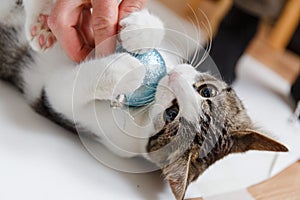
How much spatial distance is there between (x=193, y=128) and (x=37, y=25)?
42 cm

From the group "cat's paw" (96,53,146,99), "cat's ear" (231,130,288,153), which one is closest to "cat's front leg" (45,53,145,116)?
"cat's paw" (96,53,146,99)

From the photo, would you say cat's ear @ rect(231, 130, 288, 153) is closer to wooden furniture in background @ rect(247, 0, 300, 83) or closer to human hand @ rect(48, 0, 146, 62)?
human hand @ rect(48, 0, 146, 62)

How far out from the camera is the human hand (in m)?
0.88

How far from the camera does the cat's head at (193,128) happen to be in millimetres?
860

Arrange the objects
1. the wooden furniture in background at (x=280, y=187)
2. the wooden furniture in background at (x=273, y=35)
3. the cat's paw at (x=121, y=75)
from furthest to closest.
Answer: the wooden furniture in background at (x=273, y=35), the wooden furniture in background at (x=280, y=187), the cat's paw at (x=121, y=75)

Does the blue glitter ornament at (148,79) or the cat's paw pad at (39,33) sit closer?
the blue glitter ornament at (148,79)

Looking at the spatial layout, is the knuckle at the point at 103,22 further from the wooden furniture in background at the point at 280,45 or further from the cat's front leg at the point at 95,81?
the wooden furniture in background at the point at 280,45

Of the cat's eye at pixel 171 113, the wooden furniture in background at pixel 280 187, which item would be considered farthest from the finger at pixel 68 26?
the wooden furniture in background at pixel 280 187

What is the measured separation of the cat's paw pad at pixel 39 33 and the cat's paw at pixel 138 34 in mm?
195

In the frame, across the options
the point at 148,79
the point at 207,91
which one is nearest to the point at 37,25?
the point at 148,79

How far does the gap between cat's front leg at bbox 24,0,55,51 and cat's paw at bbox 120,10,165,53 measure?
20cm

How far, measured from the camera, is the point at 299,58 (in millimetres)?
2248

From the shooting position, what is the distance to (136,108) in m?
0.90

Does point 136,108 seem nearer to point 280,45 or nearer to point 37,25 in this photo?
point 37,25
